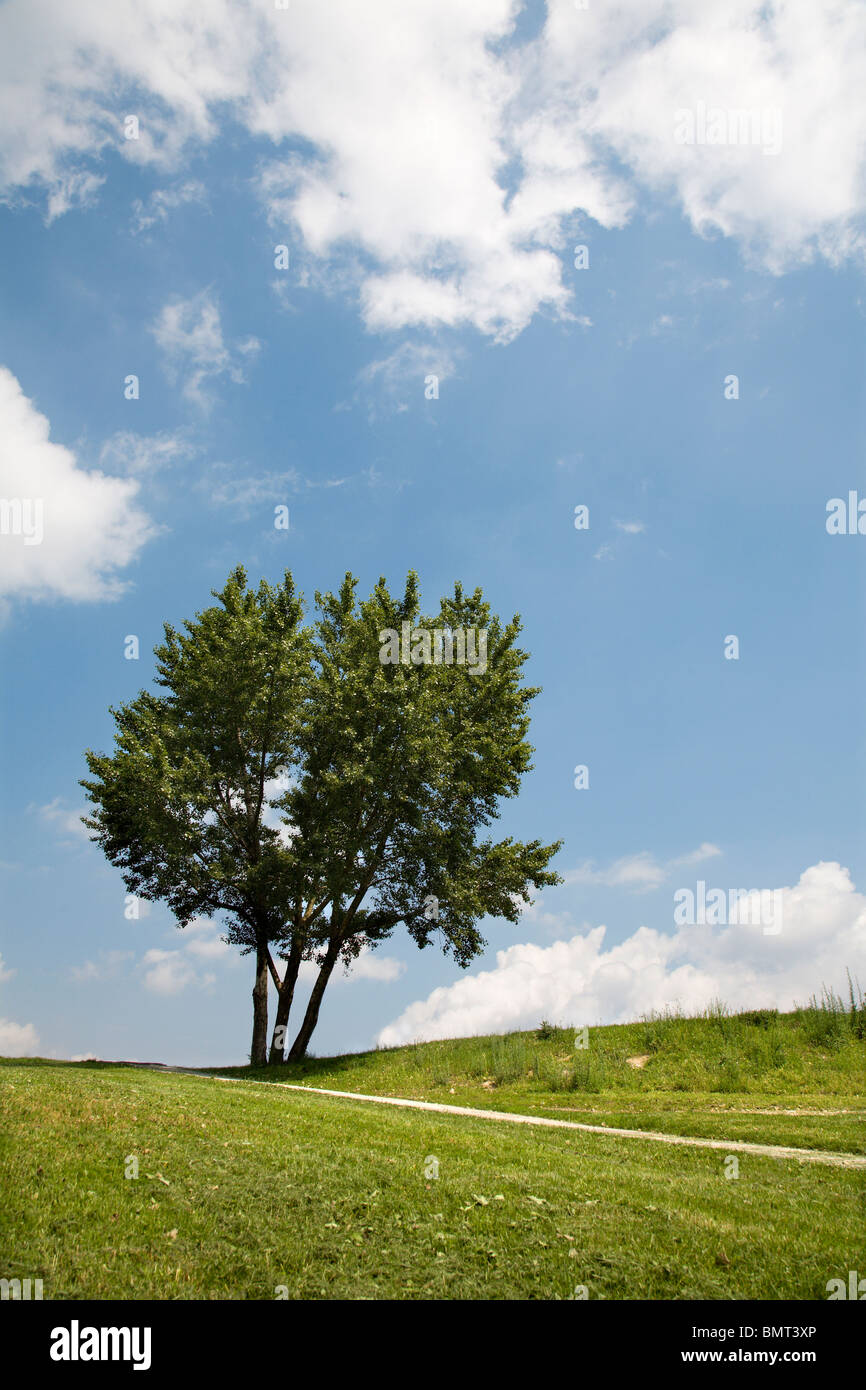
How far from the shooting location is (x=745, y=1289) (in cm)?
704

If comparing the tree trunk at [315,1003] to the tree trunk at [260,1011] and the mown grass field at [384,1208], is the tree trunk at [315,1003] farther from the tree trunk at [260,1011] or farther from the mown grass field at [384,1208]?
the mown grass field at [384,1208]

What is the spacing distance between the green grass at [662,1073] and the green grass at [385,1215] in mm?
6532

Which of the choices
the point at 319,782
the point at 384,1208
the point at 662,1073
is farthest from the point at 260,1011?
the point at 384,1208

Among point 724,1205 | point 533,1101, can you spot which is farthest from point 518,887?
point 724,1205

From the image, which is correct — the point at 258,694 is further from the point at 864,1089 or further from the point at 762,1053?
the point at 864,1089

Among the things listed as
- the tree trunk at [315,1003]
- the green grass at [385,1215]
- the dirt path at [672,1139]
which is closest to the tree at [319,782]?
the tree trunk at [315,1003]

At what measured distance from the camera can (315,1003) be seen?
32.8 metres

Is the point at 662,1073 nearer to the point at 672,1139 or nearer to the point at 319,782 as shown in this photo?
the point at 672,1139

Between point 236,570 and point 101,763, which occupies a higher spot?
point 236,570

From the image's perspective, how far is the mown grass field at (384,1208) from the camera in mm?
6879

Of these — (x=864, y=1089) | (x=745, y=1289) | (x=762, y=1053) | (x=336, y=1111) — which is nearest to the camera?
(x=745, y=1289)

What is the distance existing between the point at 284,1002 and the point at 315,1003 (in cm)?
165

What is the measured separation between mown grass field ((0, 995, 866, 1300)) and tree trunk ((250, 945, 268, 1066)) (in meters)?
18.6
